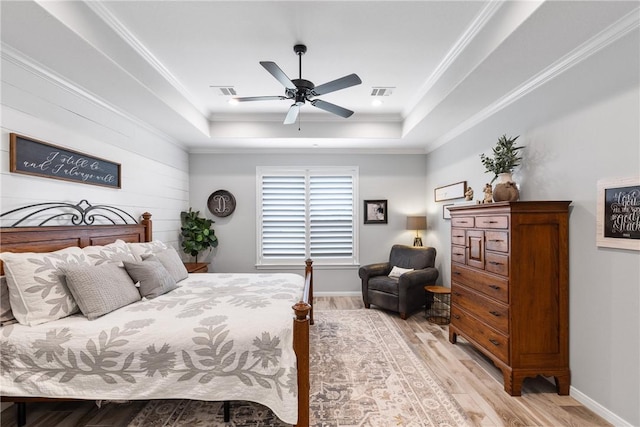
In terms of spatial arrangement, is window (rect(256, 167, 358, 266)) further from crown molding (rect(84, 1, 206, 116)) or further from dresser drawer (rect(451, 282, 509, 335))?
dresser drawer (rect(451, 282, 509, 335))

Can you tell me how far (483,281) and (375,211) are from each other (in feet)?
9.18

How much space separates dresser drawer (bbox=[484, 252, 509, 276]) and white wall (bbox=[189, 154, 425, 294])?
2.73m

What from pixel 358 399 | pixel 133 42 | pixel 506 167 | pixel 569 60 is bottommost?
pixel 358 399

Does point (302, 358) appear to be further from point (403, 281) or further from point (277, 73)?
point (403, 281)

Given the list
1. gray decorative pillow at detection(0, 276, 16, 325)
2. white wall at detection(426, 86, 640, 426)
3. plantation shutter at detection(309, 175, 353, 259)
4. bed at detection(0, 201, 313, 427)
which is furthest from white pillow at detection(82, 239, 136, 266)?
white wall at detection(426, 86, 640, 426)

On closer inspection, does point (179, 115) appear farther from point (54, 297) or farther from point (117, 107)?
point (54, 297)

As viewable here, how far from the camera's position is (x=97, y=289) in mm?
2225

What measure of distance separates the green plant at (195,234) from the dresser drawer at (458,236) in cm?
378


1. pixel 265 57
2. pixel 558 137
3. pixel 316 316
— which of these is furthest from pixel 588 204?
pixel 316 316

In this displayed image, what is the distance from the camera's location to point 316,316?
14.3ft

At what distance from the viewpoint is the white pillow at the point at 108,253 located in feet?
8.63

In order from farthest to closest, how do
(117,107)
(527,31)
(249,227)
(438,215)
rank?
(249,227) < (438,215) < (117,107) < (527,31)

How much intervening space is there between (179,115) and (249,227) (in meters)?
2.32

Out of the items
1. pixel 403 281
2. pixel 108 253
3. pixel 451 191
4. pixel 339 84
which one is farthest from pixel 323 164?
pixel 108 253
